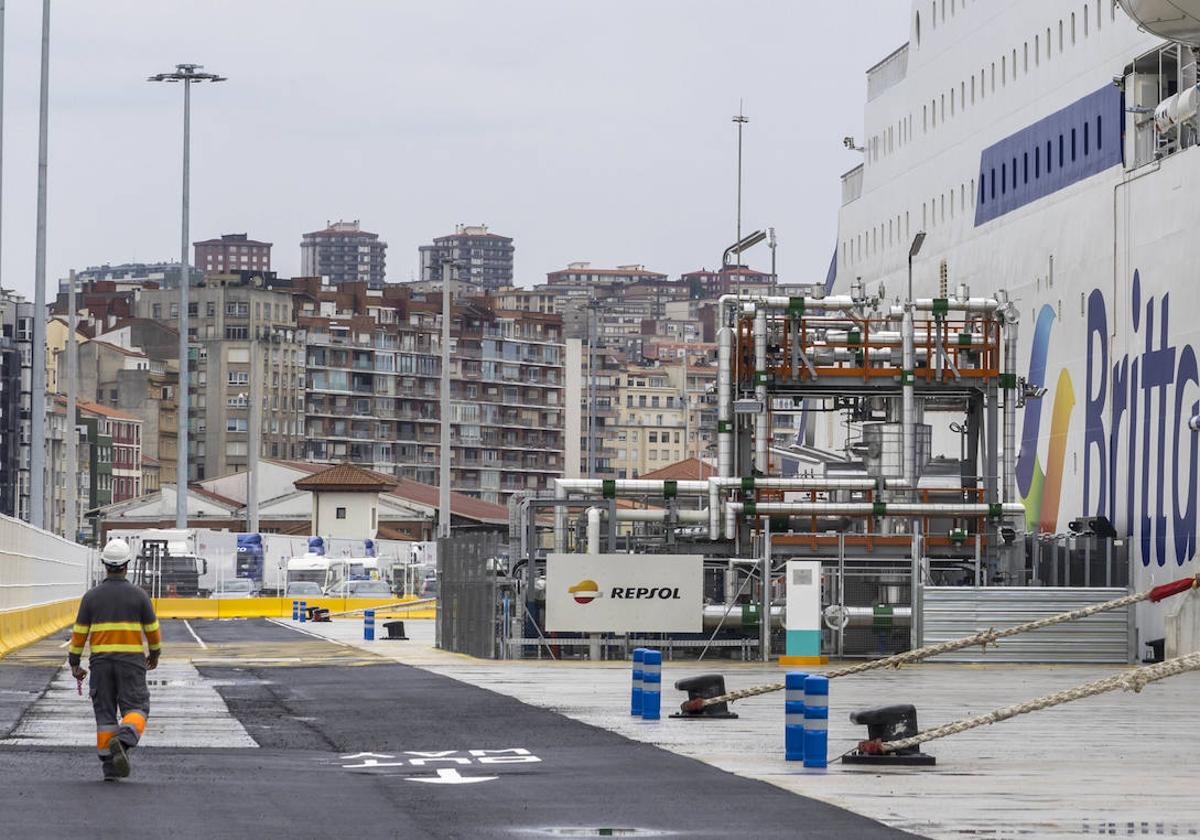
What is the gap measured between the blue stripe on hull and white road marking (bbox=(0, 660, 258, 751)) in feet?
79.9

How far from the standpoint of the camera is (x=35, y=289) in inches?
2520

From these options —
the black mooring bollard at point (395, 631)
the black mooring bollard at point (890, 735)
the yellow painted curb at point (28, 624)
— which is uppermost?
the black mooring bollard at point (890, 735)

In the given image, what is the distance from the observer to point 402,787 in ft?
58.2

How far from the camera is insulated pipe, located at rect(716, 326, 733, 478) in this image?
148 feet

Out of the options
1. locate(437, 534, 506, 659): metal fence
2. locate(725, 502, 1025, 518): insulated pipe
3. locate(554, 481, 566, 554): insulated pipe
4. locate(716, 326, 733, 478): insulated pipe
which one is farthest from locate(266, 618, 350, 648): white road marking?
locate(725, 502, 1025, 518): insulated pipe

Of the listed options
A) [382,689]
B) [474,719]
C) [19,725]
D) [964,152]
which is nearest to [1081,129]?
[964,152]

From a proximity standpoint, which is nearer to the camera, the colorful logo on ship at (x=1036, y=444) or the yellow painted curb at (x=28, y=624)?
the yellow painted curb at (x=28, y=624)

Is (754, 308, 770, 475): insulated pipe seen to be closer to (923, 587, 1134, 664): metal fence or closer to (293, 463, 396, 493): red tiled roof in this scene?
(923, 587, 1134, 664): metal fence

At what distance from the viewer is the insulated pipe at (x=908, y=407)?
44375 millimetres

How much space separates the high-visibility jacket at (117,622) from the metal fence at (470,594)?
75.6ft

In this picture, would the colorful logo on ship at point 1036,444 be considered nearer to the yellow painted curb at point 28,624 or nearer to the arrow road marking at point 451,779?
the yellow painted curb at point 28,624

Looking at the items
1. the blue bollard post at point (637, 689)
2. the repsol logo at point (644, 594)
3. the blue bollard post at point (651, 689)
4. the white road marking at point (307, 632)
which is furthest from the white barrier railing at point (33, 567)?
the blue bollard post at point (651, 689)

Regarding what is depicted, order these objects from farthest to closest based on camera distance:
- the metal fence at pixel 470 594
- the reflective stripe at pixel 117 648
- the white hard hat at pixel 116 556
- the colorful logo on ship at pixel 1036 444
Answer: the colorful logo on ship at pixel 1036 444
the metal fence at pixel 470 594
the white hard hat at pixel 116 556
the reflective stripe at pixel 117 648

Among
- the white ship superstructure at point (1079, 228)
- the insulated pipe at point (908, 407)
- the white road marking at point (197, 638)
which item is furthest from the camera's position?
the white road marking at point (197, 638)
